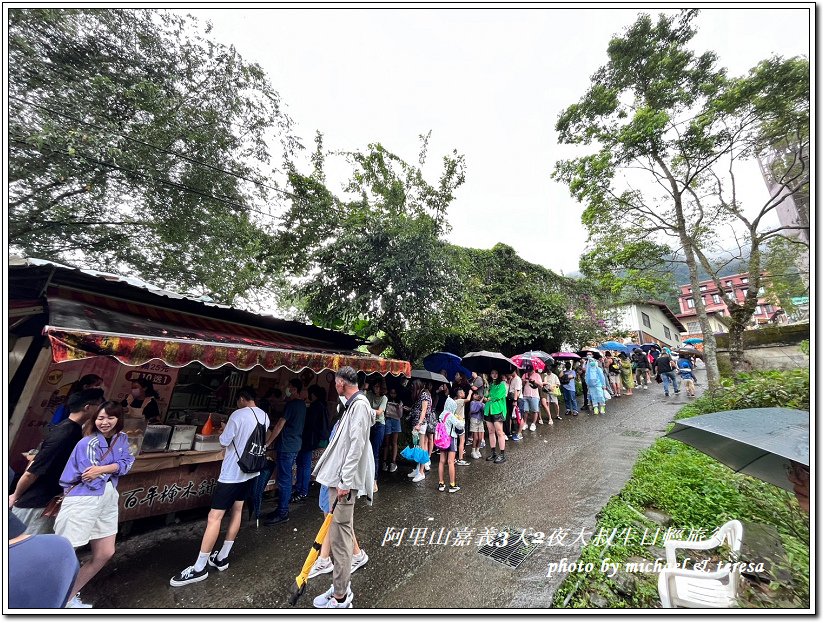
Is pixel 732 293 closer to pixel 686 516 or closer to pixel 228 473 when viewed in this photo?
pixel 686 516

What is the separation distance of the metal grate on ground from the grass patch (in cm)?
52

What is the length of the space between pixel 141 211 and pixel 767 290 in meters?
20.6

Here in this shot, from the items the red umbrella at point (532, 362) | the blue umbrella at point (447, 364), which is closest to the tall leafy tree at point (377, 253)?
the blue umbrella at point (447, 364)

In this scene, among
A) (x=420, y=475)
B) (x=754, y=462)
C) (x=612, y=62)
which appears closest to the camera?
(x=754, y=462)

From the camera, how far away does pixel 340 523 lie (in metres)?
2.79

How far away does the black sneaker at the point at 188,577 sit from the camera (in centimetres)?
307

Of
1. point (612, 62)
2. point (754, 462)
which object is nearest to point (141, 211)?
point (754, 462)

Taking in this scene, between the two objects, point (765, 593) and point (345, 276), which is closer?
point (765, 593)

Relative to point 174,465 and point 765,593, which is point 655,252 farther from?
point 174,465

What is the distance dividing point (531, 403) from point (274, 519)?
22.8 ft

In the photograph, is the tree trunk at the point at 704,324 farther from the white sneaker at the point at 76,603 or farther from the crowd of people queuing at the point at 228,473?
the white sneaker at the point at 76,603

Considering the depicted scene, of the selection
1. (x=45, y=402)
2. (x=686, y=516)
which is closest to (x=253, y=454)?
(x=45, y=402)

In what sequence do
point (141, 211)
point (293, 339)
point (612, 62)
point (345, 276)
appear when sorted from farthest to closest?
point (612, 62) → point (345, 276) → point (141, 211) → point (293, 339)

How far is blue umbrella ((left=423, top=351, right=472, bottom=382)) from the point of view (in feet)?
30.9
